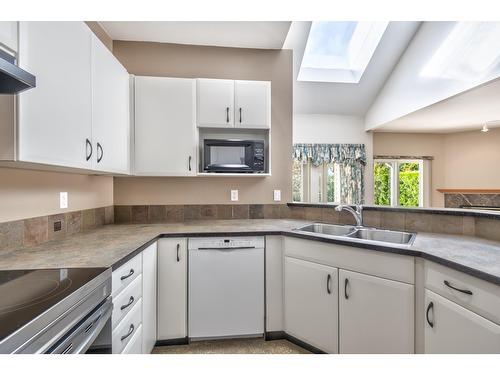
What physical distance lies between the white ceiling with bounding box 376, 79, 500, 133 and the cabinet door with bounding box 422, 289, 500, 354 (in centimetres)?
288

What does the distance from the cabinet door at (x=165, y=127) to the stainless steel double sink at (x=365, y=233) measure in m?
1.20

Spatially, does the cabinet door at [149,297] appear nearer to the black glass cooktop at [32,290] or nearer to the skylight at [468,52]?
the black glass cooktop at [32,290]

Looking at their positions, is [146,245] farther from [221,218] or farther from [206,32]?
[206,32]

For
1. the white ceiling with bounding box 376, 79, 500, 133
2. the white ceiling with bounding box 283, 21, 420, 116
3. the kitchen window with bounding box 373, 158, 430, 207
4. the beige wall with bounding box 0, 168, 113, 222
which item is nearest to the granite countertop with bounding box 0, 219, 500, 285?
the beige wall with bounding box 0, 168, 113, 222

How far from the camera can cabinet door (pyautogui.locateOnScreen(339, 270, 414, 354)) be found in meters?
1.32

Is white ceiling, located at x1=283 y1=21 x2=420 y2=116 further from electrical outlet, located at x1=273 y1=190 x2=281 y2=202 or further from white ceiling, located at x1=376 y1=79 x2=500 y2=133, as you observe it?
electrical outlet, located at x1=273 y1=190 x2=281 y2=202

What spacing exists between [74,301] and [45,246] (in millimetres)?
855

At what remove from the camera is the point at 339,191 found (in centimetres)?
503

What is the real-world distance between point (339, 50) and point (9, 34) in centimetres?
413

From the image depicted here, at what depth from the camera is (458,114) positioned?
3.96m

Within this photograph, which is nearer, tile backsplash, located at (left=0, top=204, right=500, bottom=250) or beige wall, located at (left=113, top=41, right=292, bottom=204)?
tile backsplash, located at (left=0, top=204, right=500, bottom=250)

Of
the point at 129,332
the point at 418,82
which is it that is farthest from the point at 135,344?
the point at 418,82
